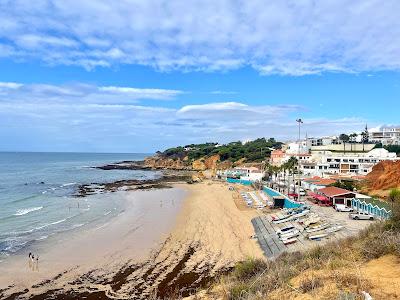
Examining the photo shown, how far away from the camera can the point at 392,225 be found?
12703 millimetres

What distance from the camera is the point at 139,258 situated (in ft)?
78.8

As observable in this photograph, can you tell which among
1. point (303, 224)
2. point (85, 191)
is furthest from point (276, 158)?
point (303, 224)

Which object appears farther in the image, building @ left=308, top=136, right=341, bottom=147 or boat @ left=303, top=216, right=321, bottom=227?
building @ left=308, top=136, right=341, bottom=147

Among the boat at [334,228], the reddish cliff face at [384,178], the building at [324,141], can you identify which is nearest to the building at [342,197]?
the boat at [334,228]

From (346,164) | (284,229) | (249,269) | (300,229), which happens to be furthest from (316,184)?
(249,269)

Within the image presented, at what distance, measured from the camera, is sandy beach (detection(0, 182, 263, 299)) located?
62.6 feet

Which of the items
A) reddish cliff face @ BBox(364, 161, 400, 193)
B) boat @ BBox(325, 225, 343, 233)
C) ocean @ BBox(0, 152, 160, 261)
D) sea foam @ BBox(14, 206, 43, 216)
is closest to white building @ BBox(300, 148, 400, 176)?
reddish cliff face @ BBox(364, 161, 400, 193)

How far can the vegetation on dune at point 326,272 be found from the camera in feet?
29.2

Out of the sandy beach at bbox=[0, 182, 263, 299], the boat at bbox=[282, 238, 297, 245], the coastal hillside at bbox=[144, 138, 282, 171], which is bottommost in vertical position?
the sandy beach at bbox=[0, 182, 263, 299]

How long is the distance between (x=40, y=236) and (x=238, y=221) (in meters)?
16.3

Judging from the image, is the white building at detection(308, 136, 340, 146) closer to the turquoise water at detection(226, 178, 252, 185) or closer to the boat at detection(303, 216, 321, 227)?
the turquoise water at detection(226, 178, 252, 185)

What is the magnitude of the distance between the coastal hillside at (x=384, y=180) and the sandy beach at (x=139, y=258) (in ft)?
48.5

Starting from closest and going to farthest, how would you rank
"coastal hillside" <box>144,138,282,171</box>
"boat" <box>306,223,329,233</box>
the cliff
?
"boat" <box>306,223,329,233</box> → "coastal hillside" <box>144,138,282,171</box> → the cliff

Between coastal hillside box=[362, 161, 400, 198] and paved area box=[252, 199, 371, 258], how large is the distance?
39.4 ft
